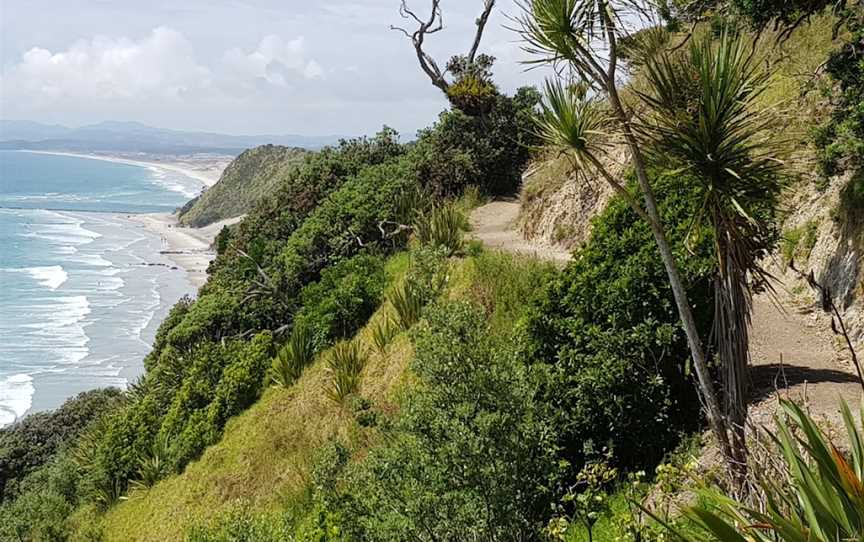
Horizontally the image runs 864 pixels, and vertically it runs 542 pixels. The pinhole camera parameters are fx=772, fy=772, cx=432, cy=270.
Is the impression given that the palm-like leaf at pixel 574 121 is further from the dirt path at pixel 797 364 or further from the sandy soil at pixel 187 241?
the sandy soil at pixel 187 241

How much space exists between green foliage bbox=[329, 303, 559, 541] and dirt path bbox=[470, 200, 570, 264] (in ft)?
22.6

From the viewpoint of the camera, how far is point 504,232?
1652 cm

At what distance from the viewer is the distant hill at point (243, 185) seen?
87.9 m

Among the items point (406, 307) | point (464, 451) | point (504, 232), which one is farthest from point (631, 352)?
Result: point (504, 232)

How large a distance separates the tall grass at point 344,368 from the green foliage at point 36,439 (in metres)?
12.0

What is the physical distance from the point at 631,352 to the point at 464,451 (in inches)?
87.1

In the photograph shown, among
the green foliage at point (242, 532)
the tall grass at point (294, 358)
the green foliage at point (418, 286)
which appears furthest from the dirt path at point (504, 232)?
the green foliage at point (242, 532)

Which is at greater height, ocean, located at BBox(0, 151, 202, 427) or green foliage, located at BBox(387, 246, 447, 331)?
green foliage, located at BBox(387, 246, 447, 331)

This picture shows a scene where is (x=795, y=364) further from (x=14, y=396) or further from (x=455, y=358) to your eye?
(x=14, y=396)

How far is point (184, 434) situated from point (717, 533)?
13.2m

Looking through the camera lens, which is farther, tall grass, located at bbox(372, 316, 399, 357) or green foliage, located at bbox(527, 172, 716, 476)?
tall grass, located at bbox(372, 316, 399, 357)

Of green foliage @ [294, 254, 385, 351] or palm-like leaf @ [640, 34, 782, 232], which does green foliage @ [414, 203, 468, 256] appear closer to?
green foliage @ [294, 254, 385, 351]

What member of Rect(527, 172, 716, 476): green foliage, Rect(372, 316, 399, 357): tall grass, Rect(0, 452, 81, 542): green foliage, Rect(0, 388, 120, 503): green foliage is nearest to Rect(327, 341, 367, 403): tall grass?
Rect(372, 316, 399, 357): tall grass

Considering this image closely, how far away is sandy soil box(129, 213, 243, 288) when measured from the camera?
60.4 meters
